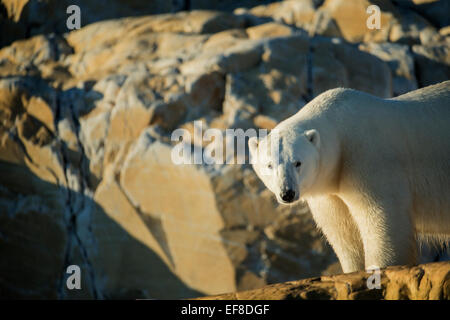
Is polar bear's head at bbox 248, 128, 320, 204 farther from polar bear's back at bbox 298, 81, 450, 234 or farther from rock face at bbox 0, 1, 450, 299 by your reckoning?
rock face at bbox 0, 1, 450, 299

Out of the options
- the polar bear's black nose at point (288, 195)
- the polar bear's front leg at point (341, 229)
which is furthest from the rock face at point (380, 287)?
the polar bear's front leg at point (341, 229)

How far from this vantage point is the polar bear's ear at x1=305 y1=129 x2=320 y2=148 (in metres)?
4.04

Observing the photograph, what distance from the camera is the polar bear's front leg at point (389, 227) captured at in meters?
3.99

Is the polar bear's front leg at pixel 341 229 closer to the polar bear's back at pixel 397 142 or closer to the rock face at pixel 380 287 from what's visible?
the polar bear's back at pixel 397 142

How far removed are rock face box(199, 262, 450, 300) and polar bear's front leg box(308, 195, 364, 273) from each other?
1.05 meters

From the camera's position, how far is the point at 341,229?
4.50 m

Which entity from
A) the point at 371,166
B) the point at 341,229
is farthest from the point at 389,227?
the point at 341,229

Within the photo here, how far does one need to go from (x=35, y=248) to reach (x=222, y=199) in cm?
333

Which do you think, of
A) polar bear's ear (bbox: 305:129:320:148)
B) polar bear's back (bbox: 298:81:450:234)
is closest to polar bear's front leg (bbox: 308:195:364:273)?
polar bear's back (bbox: 298:81:450:234)

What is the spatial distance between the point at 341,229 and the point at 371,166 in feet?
2.19

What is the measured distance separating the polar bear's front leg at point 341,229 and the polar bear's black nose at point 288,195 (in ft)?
2.02
